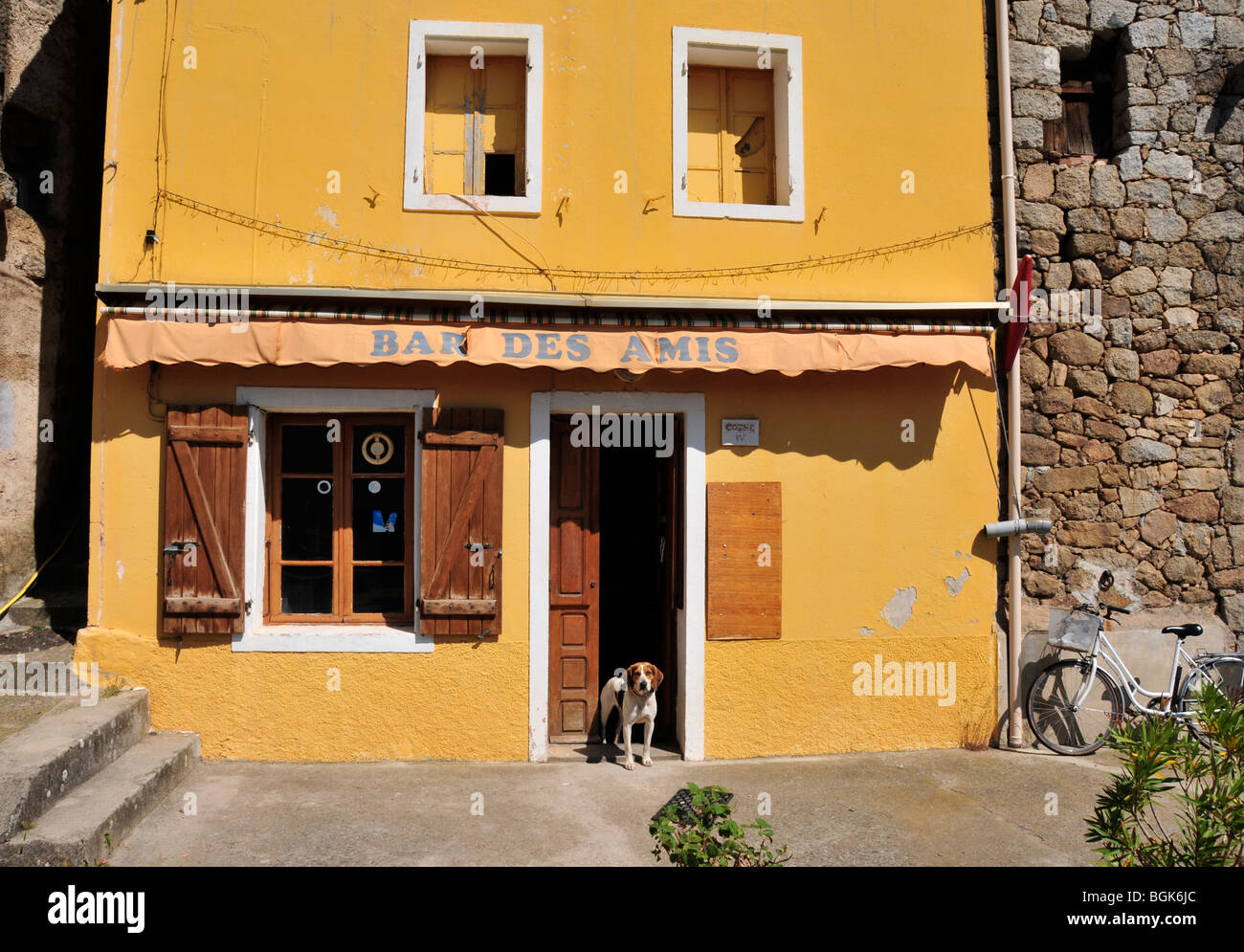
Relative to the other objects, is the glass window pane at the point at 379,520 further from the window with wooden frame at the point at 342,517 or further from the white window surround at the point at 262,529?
the white window surround at the point at 262,529

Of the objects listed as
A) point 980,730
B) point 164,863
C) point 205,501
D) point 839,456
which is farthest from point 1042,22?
point 164,863

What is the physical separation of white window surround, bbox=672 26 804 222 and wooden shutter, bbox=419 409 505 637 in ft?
7.27

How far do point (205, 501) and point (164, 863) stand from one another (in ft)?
8.04

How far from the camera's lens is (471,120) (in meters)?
6.74

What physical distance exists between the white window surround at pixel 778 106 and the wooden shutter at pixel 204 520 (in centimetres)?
361

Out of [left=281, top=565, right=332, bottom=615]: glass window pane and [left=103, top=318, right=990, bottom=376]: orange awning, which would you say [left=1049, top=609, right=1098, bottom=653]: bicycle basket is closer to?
[left=103, top=318, right=990, bottom=376]: orange awning

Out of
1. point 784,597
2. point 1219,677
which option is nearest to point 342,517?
point 784,597

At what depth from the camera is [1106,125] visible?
288 inches

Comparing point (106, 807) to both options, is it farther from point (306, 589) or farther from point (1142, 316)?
point (1142, 316)

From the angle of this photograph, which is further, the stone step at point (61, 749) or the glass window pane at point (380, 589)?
the glass window pane at point (380, 589)

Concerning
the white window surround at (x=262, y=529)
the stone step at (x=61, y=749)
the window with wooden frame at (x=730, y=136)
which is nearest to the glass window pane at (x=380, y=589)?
the white window surround at (x=262, y=529)

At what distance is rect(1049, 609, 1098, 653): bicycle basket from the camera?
21.7 feet

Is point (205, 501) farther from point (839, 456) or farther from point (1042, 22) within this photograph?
point (1042, 22)

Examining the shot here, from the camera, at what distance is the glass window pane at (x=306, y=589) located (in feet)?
21.7
